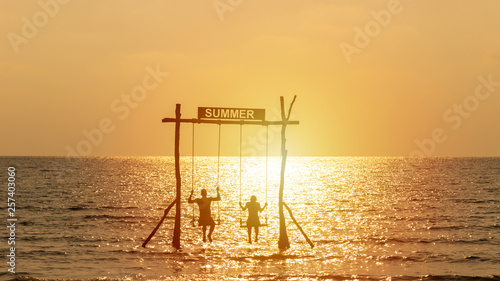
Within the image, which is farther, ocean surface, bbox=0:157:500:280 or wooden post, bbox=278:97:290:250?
wooden post, bbox=278:97:290:250

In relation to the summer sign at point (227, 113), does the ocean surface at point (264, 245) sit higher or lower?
lower

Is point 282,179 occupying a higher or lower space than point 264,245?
higher

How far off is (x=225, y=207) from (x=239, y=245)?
28751 millimetres

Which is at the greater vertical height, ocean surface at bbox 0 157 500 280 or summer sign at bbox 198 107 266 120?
summer sign at bbox 198 107 266 120

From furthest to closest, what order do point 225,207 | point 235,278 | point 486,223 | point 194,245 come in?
point 225,207
point 486,223
point 194,245
point 235,278

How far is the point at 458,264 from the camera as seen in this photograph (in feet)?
98.6

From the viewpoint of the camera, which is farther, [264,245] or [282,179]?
[264,245]

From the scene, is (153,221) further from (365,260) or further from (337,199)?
(337,199)

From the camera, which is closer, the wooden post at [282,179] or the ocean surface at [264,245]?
the ocean surface at [264,245]

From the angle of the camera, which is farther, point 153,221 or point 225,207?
point 225,207

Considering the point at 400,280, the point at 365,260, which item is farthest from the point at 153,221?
the point at 400,280

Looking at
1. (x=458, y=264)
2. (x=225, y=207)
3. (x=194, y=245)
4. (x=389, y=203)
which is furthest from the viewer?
(x=389, y=203)

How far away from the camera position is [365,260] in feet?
101

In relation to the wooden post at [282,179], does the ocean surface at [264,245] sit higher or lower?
lower
